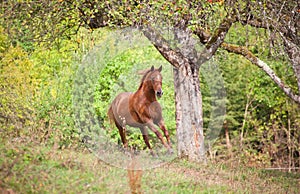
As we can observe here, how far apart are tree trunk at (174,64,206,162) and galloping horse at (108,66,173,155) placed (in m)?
1.43

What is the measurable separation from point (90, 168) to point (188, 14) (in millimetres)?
5032

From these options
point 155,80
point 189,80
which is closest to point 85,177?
point 155,80

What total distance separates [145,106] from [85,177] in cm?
360

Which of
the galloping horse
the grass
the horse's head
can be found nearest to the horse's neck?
the galloping horse

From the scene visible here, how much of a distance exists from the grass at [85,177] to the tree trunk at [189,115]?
6.83ft

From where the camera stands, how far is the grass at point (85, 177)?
→ 7.72 m

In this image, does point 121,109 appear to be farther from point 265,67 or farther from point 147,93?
point 265,67

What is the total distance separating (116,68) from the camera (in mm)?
13578

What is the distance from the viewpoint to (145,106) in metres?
11.8

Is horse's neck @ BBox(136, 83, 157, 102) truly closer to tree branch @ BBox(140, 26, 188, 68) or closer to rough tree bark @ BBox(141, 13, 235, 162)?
tree branch @ BBox(140, 26, 188, 68)

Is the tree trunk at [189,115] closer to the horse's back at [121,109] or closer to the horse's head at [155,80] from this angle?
the horse's back at [121,109]

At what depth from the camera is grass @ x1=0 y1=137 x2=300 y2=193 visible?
25.3 feet

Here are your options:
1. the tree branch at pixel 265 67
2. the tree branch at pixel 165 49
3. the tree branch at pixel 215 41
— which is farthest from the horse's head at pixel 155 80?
the tree branch at pixel 265 67

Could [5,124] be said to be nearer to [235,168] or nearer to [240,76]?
[235,168]
